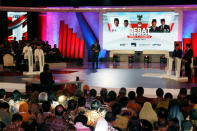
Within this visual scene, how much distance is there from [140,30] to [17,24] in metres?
7.37

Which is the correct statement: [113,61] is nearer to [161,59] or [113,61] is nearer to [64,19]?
[161,59]

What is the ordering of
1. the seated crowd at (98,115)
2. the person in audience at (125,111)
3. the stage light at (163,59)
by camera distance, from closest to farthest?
the seated crowd at (98,115)
the person in audience at (125,111)
the stage light at (163,59)

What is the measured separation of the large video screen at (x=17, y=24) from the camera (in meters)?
18.9

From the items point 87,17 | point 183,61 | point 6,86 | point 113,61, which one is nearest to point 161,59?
point 113,61

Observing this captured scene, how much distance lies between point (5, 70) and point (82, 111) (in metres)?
9.73

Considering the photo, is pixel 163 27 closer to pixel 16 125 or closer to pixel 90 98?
pixel 90 98

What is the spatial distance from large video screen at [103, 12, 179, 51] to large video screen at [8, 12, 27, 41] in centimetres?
487

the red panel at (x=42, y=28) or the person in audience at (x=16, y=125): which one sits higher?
the red panel at (x=42, y=28)

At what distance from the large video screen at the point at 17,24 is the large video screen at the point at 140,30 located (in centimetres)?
487

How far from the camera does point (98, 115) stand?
502 centimetres

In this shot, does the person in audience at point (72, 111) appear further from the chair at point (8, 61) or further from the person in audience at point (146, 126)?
A: the chair at point (8, 61)
